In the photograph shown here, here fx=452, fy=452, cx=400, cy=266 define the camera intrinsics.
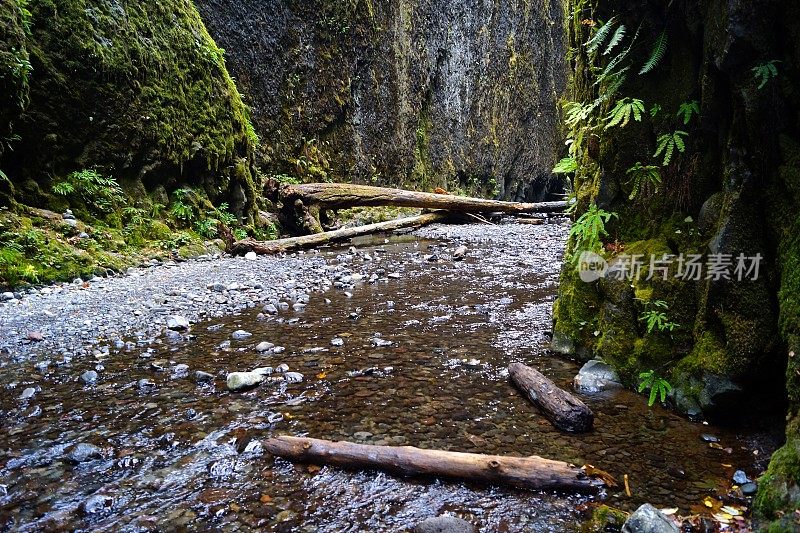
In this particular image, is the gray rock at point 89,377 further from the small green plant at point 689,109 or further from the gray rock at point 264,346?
the small green plant at point 689,109

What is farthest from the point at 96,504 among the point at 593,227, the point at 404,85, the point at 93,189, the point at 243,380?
the point at 404,85

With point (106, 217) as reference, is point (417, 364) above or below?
below

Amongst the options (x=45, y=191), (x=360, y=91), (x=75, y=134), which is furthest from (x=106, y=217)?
(x=360, y=91)

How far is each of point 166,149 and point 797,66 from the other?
9691 millimetres

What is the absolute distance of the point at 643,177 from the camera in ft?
11.4

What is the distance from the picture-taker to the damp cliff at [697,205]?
8.08ft

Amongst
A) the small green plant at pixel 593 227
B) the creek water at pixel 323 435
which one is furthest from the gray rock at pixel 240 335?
the small green plant at pixel 593 227

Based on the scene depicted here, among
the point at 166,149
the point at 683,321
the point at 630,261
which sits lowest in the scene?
the point at 683,321

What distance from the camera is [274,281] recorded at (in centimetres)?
712

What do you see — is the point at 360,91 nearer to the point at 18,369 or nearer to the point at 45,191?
the point at 45,191

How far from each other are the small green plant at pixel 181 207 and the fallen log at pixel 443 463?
26.0 feet

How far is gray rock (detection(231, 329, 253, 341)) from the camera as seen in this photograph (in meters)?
4.61

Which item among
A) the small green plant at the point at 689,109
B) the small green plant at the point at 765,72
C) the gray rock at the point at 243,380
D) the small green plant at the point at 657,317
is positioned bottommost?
the gray rock at the point at 243,380

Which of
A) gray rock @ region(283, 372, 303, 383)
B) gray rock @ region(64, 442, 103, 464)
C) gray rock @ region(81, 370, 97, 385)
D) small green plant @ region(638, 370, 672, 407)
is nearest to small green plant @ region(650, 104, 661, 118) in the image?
small green plant @ region(638, 370, 672, 407)
